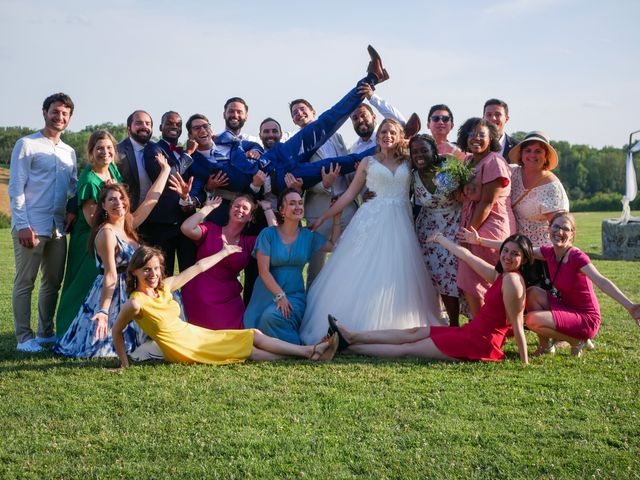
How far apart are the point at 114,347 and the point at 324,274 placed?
2362 mm

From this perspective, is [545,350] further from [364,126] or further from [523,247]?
[364,126]

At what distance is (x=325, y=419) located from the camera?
16.6 ft

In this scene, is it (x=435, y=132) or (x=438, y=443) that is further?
(x=435, y=132)

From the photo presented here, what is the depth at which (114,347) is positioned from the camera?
22.1 feet

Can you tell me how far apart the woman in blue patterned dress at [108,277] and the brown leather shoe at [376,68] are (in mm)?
3004

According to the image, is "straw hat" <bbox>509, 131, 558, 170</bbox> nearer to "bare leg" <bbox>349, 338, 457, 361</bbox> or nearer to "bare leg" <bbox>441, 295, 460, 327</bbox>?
"bare leg" <bbox>441, 295, 460, 327</bbox>

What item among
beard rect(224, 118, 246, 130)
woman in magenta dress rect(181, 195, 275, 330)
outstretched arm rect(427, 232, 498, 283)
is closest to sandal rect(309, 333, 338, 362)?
woman in magenta dress rect(181, 195, 275, 330)

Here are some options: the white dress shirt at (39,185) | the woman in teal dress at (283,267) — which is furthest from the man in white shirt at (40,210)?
the woman in teal dress at (283,267)

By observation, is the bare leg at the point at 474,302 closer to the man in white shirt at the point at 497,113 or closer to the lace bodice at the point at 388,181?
the lace bodice at the point at 388,181

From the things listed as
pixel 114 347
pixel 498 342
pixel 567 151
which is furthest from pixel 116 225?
pixel 567 151

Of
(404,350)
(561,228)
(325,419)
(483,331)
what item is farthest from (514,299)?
(325,419)

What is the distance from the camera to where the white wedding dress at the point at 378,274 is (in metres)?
7.43

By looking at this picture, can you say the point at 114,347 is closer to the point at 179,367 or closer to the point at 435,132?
the point at 179,367

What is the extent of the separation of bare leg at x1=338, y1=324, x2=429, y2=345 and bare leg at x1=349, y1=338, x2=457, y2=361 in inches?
2.3
